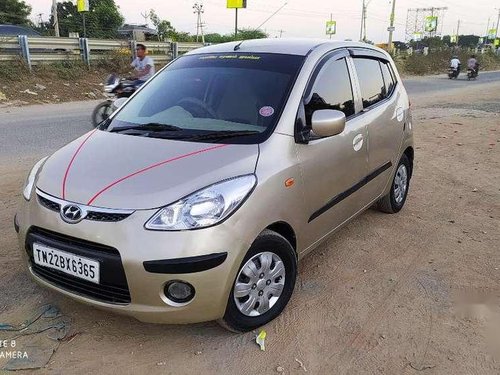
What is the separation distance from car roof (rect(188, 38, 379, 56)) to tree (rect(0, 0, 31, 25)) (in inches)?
1829

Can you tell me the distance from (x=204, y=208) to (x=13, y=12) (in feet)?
165

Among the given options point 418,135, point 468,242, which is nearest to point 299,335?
point 468,242

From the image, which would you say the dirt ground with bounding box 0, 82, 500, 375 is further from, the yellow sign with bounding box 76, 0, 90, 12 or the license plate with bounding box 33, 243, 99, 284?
the yellow sign with bounding box 76, 0, 90, 12

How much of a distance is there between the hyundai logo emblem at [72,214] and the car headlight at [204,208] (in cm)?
37

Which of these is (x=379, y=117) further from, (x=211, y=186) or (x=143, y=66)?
(x=143, y=66)

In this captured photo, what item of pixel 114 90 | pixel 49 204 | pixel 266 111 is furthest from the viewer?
pixel 114 90

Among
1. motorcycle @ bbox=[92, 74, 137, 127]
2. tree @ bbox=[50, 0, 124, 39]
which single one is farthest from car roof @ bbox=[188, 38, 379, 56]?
tree @ bbox=[50, 0, 124, 39]

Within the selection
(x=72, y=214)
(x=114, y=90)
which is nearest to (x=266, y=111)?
(x=72, y=214)

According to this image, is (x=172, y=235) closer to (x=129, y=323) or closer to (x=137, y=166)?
(x=137, y=166)

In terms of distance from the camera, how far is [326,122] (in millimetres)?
2971

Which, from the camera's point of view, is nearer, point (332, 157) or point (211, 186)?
point (211, 186)

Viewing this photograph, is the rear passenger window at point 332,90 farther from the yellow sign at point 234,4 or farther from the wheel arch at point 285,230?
the yellow sign at point 234,4

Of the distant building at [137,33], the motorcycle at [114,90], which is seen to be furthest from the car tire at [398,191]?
the distant building at [137,33]

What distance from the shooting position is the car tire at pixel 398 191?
4707 millimetres
